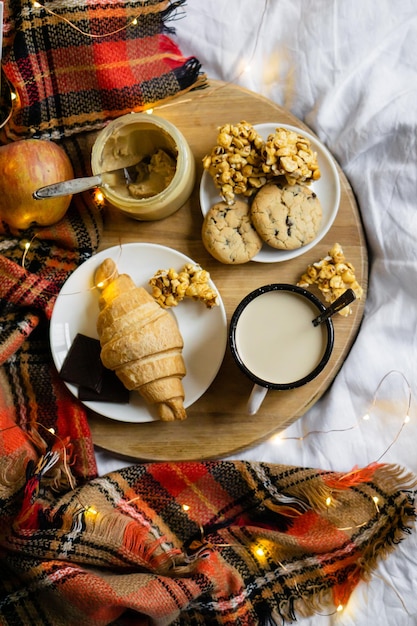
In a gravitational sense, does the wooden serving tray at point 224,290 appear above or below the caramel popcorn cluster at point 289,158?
below

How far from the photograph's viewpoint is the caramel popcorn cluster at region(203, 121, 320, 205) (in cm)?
120

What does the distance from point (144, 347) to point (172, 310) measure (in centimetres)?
13

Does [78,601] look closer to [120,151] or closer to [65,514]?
[65,514]

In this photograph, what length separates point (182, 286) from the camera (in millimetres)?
1249

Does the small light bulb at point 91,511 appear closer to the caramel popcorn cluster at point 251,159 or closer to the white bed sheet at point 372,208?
the white bed sheet at point 372,208

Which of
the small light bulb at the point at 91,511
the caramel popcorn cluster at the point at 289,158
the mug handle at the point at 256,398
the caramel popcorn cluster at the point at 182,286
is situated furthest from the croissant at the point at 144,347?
the caramel popcorn cluster at the point at 289,158

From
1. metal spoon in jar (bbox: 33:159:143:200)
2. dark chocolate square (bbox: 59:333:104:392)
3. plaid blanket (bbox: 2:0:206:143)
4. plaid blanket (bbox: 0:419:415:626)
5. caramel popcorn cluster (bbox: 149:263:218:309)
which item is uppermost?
plaid blanket (bbox: 2:0:206:143)

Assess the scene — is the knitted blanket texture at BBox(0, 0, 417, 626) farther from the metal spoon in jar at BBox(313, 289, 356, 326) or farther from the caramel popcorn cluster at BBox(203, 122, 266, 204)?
the metal spoon in jar at BBox(313, 289, 356, 326)

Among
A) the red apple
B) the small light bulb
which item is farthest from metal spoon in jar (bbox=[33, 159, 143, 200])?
the small light bulb

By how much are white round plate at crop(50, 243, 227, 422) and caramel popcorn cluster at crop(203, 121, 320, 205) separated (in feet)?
0.61

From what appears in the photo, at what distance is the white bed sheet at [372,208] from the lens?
4.19ft

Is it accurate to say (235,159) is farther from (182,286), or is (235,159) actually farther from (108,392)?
(108,392)

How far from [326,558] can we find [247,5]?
3.82ft

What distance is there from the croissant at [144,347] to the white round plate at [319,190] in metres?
0.23
